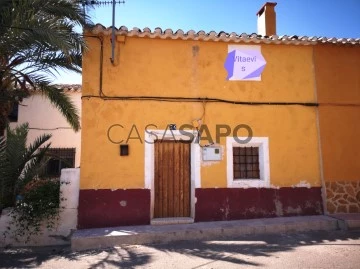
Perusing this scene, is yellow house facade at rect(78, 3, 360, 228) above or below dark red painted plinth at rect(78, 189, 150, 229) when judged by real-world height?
above

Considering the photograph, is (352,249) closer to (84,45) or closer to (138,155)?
(138,155)

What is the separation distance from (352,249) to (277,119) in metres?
3.42

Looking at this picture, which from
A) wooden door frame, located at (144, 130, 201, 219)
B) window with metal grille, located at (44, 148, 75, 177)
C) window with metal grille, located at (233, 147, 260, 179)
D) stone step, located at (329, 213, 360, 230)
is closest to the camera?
stone step, located at (329, 213, 360, 230)

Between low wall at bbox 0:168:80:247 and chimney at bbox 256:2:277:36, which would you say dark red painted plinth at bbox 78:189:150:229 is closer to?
low wall at bbox 0:168:80:247

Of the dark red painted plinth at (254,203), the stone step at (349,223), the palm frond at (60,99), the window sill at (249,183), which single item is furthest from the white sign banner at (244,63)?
the palm frond at (60,99)

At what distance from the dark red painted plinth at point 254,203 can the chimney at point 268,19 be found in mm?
4974

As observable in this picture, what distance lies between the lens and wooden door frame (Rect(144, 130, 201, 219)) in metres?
7.08

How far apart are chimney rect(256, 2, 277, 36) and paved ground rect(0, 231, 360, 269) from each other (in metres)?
6.22

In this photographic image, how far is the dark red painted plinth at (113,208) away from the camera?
6.68 metres

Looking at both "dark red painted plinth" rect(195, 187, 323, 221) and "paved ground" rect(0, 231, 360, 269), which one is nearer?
"paved ground" rect(0, 231, 360, 269)

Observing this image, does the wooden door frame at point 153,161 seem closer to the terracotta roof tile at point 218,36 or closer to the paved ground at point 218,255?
the paved ground at point 218,255

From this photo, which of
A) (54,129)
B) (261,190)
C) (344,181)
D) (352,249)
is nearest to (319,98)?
(344,181)

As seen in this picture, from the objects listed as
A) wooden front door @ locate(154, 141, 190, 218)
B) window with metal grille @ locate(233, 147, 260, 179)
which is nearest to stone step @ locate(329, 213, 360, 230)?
window with metal grille @ locate(233, 147, 260, 179)

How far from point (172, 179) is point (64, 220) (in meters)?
2.58
